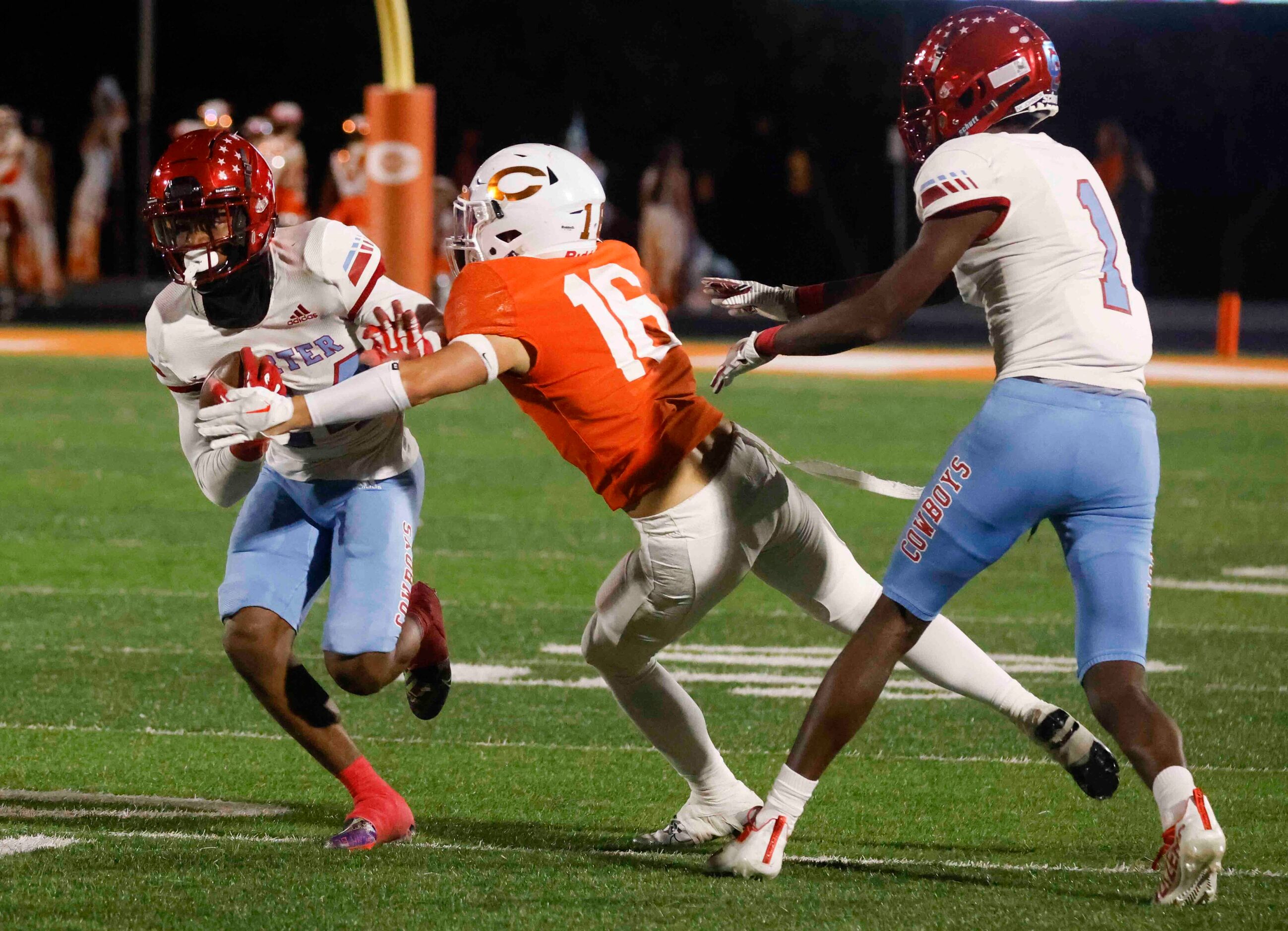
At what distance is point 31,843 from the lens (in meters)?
4.57

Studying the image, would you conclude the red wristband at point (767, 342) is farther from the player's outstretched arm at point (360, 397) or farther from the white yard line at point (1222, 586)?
the white yard line at point (1222, 586)

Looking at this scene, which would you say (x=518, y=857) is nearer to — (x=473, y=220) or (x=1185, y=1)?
(x=473, y=220)

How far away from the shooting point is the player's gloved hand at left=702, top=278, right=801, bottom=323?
15.4ft

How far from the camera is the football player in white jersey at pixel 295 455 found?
4691 mm

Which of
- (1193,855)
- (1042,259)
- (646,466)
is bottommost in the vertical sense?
(1193,855)

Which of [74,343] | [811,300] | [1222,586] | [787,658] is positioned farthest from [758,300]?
[74,343]

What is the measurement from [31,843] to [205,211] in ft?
4.77

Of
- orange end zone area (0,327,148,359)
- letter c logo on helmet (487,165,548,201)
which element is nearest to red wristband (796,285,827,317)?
letter c logo on helmet (487,165,548,201)

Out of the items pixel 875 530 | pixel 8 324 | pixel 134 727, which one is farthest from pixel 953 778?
pixel 8 324

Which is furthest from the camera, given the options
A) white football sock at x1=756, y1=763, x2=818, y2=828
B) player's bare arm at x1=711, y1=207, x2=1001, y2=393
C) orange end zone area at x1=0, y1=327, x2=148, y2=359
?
orange end zone area at x1=0, y1=327, x2=148, y2=359

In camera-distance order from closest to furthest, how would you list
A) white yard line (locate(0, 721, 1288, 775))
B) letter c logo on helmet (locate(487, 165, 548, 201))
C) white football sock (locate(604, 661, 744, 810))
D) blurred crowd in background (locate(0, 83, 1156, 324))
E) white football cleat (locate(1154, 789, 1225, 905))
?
white football cleat (locate(1154, 789, 1225, 905)) < letter c logo on helmet (locate(487, 165, 548, 201)) < white football sock (locate(604, 661, 744, 810)) < white yard line (locate(0, 721, 1288, 775)) < blurred crowd in background (locate(0, 83, 1156, 324))

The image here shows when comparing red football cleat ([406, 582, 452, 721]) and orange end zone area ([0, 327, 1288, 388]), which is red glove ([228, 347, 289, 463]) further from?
orange end zone area ([0, 327, 1288, 388])

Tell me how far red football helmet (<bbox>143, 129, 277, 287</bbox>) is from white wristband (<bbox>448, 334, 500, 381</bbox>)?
786 millimetres

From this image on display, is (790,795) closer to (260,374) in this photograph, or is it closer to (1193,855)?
(1193,855)
